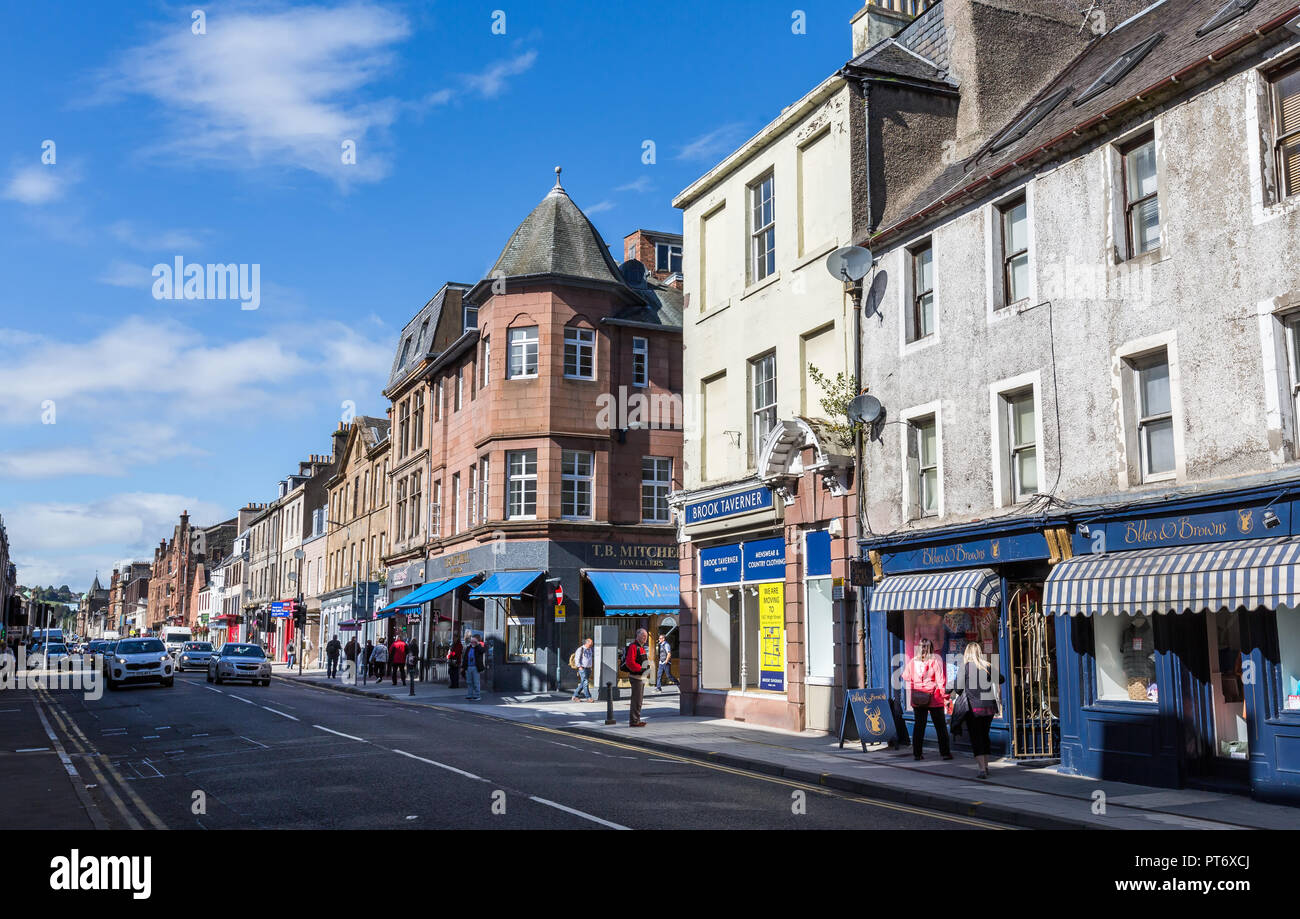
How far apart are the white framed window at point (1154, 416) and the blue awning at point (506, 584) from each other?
21.8m

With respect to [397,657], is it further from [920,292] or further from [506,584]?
[920,292]

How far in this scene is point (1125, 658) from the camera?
46.9ft

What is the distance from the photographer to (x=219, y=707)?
25500mm

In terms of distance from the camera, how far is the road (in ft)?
33.9

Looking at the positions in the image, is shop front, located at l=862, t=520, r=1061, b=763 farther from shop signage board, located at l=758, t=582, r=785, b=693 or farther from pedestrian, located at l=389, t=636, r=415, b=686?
pedestrian, located at l=389, t=636, r=415, b=686

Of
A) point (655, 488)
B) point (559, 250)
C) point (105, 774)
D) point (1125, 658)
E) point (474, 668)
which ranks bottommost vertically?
point (105, 774)

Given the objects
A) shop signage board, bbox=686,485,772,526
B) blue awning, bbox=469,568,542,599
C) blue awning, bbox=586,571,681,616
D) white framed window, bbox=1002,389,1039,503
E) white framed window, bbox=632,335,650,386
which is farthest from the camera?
white framed window, bbox=632,335,650,386

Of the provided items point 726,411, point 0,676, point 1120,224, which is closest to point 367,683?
point 0,676

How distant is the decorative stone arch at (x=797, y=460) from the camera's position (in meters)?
19.9

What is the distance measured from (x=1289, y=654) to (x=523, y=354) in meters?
26.8

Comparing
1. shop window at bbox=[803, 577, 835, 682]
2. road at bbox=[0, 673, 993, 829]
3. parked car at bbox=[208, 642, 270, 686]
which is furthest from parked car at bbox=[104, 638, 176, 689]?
shop window at bbox=[803, 577, 835, 682]

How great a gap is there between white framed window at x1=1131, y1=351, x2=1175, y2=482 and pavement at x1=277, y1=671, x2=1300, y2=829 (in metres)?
3.97

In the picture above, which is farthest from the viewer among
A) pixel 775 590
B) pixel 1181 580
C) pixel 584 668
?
pixel 584 668

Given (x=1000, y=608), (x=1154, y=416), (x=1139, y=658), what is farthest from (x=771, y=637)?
(x=1154, y=416)
